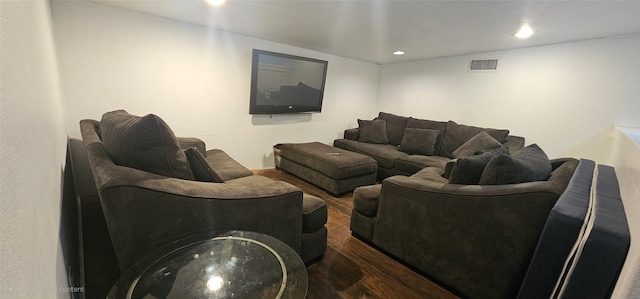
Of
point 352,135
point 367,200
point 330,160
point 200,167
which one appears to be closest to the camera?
point 200,167

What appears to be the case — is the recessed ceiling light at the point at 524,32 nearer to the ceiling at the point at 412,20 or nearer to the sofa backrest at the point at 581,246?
the ceiling at the point at 412,20

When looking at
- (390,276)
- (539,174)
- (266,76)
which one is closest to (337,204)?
(390,276)

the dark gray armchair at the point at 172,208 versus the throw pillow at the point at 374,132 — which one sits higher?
the throw pillow at the point at 374,132

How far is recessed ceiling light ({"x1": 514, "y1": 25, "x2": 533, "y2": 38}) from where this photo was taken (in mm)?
2512

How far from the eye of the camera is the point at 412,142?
3809 millimetres

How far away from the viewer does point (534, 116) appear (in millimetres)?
3375

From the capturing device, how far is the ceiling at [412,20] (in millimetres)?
2035

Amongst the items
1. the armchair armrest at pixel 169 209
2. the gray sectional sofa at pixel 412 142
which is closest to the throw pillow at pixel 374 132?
the gray sectional sofa at pixel 412 142

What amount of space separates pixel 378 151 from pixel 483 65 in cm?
208

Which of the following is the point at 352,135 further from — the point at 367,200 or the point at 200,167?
the point at 200,167

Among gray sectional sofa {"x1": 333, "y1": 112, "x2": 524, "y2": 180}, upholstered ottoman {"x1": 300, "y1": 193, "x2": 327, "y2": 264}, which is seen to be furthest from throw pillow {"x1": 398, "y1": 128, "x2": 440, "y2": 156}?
upholstered ottoman {"x1": 300, "y1": 193, "x2": 327, "y2": 264}

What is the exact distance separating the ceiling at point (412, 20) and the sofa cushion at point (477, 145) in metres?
1.20

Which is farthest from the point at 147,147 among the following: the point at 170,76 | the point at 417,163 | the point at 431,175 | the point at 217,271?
the point at 417,163

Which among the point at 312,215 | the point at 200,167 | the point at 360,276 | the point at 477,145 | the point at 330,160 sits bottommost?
the point at 360,276
